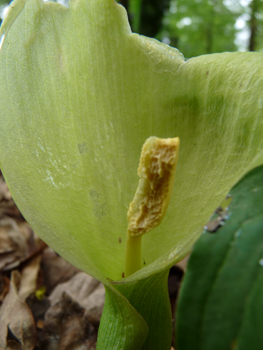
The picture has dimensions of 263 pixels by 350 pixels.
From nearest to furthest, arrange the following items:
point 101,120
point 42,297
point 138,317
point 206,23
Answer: point 138,317
point 101,120
point 42,297
point 206,23

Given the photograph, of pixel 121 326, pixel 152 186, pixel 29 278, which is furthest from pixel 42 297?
pixel 152 186

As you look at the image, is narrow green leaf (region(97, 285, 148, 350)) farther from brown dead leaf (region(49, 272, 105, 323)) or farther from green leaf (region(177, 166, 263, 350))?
brown dead leaf (region(49, 272, 105, 323))

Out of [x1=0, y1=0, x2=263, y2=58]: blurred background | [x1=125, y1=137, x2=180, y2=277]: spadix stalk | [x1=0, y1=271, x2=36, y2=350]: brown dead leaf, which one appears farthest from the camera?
[x1=0, y1=0, x2=263, y2=58]: blurred background

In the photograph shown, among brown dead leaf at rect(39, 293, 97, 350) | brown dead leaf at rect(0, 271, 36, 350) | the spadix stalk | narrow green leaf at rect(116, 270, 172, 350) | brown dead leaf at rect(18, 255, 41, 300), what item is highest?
the spadix stalk

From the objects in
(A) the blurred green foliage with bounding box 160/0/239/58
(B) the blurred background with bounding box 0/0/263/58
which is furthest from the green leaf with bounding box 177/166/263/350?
(A) the blurred green foliage with bounding box 160/0/239/58

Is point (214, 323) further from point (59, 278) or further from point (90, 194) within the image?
point (59, 278)

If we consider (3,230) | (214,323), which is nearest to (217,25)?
(3,230)

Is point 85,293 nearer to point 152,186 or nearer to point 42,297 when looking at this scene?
point 42,297
